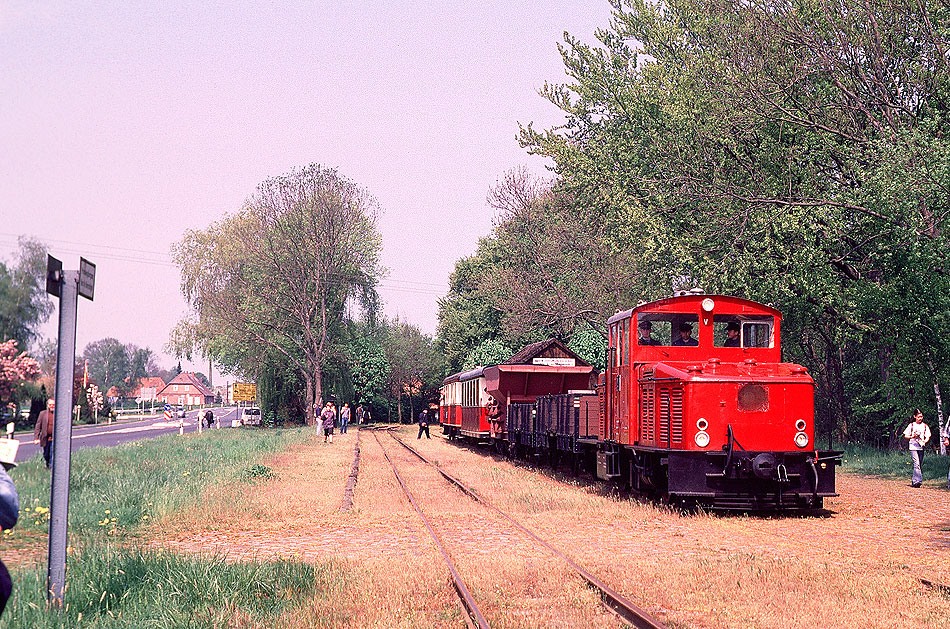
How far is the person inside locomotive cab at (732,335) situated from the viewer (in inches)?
655

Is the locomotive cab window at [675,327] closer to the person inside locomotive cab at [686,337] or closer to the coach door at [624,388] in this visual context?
the person inside locomotive cab at [686,337]

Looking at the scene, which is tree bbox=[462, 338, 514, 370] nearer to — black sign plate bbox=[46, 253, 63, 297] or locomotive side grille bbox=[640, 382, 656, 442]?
locomotive side grille bbox=[640, 382, 656, 442]

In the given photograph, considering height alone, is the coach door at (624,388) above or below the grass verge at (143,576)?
above

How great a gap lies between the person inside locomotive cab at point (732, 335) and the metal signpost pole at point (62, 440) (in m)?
11.9

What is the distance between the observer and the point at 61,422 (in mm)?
7320

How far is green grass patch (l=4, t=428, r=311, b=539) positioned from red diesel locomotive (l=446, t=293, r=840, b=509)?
7461 mm

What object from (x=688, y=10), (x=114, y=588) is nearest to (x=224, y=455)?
(x=688, y=10)

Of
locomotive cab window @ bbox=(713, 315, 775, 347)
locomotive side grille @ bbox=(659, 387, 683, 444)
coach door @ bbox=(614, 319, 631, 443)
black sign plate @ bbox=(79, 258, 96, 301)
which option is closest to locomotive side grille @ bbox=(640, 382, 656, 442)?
locomotive side grille @ bbox=(659, 387, 683, 444)

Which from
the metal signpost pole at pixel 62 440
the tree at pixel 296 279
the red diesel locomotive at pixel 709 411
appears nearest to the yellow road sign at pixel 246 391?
the tree at pixel 296 279

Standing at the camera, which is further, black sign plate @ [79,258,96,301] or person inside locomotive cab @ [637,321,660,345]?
person inside locomotive cab @ [637,321,660,345]

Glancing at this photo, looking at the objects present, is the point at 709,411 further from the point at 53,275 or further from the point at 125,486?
the point at 53,275

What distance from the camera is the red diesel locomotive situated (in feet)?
48.0

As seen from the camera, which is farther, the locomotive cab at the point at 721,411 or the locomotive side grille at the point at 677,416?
the locomotive side grille at the point at 677,416

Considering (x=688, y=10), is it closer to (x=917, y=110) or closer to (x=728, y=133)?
(x=728, y=133)
